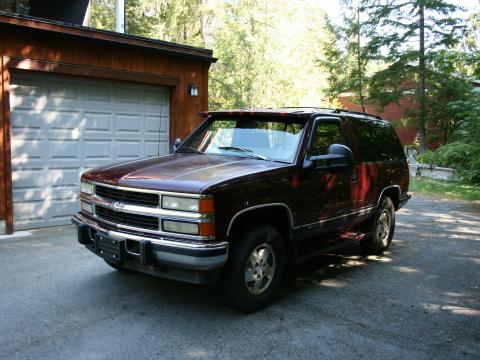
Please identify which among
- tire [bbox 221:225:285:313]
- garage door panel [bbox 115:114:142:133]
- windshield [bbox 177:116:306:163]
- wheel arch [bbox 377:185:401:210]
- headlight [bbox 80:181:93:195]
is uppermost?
garage door panel [bbox 115:114:142:133]

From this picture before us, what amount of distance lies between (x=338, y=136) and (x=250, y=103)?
14.4 m

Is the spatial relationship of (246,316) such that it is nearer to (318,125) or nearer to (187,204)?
(187,204)

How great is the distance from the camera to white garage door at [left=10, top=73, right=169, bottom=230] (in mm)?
8047

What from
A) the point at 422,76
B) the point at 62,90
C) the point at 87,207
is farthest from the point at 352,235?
the point at 422,76

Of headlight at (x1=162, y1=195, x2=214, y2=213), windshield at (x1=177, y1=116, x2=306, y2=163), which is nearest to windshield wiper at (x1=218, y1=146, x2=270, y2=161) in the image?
windshield at (x1=177, y1=116, x2=306, y2=163)

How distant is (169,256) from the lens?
3.97m

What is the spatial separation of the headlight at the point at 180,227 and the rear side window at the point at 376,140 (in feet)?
10.3

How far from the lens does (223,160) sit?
4.93m

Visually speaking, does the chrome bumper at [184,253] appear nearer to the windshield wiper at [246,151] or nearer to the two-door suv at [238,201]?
the two-door suv at [238,201]

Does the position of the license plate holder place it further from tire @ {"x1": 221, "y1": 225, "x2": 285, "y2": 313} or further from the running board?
the running board

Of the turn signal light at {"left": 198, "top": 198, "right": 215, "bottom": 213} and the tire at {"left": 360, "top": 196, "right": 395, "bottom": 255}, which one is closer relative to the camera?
the turn signal light at {"left": 198, "top": 198, "right": 215, "bottom": 213}

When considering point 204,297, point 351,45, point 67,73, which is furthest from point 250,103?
point 204,297

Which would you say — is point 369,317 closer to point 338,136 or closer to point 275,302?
point 275,302

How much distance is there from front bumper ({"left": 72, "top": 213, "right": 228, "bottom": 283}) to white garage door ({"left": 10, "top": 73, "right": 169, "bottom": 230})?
4.49 metres
